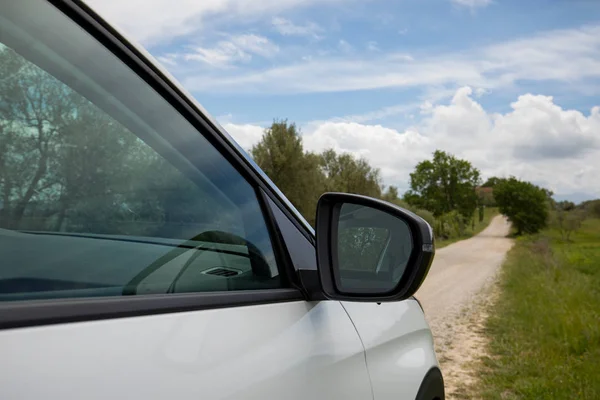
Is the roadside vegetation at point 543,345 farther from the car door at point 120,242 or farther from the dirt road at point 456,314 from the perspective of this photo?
the car door at point 120,242

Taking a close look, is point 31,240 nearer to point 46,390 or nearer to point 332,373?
point 46,390

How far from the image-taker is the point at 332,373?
1680mm

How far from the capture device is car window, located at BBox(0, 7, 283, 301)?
1.08 m

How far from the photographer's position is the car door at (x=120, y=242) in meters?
0.98

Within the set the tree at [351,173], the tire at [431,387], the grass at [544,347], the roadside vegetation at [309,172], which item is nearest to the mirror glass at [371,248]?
the tire at [431,387]

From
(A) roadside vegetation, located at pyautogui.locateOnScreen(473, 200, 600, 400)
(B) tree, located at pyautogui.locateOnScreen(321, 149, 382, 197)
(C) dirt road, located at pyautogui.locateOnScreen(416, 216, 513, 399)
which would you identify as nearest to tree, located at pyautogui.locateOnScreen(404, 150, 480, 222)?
(B) tree, located at pyautogui.locateOnScreen(321, 149, 382, 197)

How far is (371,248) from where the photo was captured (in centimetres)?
186

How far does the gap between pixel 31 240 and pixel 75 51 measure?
1.15 feet

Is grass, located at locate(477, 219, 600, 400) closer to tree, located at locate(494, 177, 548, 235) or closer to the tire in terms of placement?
the tire

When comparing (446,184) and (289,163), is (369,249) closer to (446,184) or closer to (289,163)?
(289,163)

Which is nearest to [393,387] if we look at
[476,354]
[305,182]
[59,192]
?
[59,192]

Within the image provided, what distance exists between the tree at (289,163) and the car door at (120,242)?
1291 inches

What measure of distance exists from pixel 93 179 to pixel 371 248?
91cm

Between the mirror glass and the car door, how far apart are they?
0.18m
